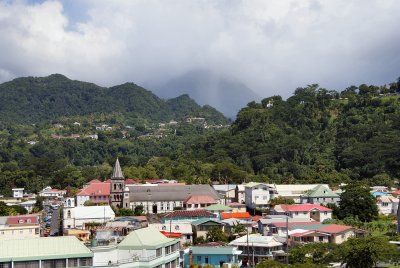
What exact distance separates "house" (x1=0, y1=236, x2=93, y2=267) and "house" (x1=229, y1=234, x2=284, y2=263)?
15235 millimetres

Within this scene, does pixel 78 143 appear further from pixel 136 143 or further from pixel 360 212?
pixel 360 212

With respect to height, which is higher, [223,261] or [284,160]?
[284,160]

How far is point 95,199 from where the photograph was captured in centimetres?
6369

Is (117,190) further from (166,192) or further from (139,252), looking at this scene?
(139,252)

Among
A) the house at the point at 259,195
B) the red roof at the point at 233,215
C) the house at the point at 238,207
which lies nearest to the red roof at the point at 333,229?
the red roof at the point at 233,215

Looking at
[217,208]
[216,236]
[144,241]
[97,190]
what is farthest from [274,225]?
[97,190]

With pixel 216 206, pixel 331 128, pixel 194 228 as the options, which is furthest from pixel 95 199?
pixel 331 128

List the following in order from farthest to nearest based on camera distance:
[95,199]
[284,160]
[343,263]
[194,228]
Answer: [284,160] → [95,199] → [194,228] → [343,263]

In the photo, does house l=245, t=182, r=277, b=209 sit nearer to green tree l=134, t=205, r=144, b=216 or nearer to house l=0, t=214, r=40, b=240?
green tree l=134, t=205, r=144, b=216

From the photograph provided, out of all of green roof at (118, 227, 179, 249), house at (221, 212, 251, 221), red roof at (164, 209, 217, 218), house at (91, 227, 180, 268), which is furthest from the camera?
house at (221, 212, 251, 221)

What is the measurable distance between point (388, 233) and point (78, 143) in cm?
10073

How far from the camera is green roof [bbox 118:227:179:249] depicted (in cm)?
2788

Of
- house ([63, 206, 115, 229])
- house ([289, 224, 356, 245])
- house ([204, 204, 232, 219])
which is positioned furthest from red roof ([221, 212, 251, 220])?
house ([63, 206, 115, 229])

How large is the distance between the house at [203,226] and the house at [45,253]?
19.3 m
